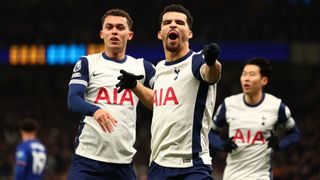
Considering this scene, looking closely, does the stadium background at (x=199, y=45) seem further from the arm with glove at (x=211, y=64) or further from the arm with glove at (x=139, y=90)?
the arm with glove at (x=211, y=64)

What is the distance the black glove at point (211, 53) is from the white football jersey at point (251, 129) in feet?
9.96

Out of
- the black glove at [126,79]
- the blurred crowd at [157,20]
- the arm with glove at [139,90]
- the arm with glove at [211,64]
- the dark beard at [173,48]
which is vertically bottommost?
the arm with glove at [139,90]

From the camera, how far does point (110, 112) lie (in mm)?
7418

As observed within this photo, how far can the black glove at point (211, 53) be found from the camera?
6.17 metres

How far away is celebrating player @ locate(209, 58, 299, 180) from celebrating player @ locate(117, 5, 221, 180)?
229cm

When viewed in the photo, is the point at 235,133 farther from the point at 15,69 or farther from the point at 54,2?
the point at 15,69

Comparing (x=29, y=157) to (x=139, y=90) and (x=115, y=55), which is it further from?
(x=139, y=90)

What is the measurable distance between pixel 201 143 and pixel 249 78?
9.28ft

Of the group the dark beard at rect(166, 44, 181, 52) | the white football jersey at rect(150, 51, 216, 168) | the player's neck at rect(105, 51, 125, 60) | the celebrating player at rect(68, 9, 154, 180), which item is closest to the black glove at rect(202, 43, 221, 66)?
the white football jersey at rect(150, 51, 216, 168)

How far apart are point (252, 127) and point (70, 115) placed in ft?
56.0

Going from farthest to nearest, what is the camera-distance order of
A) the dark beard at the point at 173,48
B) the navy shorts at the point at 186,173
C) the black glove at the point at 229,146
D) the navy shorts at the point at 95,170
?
the black glove at the point at 229,146, the navy shorts at the point at 95,170, the dark beard at the point at 173,48, the navy shorts at the point at 186,173

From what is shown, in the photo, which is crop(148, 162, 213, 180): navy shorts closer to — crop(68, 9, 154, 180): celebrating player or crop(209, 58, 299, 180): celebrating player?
crop(68, 9, 154, 180): celebrating player

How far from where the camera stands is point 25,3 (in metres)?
24.3

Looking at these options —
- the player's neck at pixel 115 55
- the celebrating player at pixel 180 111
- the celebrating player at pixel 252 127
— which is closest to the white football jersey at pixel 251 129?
Answer: the celebrating player at pixel 252 127
